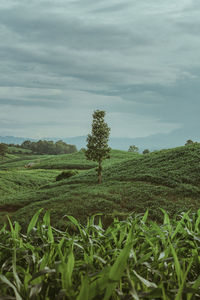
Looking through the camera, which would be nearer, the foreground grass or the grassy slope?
the foreground grass

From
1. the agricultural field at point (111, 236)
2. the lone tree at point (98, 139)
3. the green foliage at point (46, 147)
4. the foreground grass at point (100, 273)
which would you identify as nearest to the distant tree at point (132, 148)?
the green foliage at point (46, 147)

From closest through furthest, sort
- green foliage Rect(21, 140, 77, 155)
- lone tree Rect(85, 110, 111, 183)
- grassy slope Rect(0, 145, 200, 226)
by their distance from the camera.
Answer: grassy slope Rect(0, 145, 200, 226)
lone tree Rect(85, 110, 111, 183)
green foliage Rect(21, 140, 77, 155)

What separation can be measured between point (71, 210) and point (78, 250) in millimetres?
15257

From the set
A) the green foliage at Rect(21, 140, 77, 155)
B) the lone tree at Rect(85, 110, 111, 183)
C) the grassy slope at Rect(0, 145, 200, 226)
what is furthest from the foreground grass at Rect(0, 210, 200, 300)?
the green foliage at Rect(21, 140, 77, 155)

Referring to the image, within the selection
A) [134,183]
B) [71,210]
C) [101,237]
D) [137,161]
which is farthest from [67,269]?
[137,161]

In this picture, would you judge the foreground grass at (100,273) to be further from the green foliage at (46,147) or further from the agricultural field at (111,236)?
the green foliage at (46,147)

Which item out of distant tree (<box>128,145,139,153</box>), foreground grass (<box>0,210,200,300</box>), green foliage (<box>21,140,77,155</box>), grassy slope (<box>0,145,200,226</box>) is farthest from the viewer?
green foliage (<box>21,140,77,155</box>)

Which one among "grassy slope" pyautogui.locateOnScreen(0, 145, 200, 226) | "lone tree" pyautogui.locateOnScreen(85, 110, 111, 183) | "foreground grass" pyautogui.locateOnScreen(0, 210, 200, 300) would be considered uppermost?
"lone tree" pyautogui.locateOnScreen(85, 110, 111, 183)

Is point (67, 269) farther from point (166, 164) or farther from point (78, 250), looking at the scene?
point (166, 164)

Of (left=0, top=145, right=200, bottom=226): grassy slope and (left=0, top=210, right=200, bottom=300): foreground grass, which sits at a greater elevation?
(left=0, top=210, right=200, bottom=300): foreground grass

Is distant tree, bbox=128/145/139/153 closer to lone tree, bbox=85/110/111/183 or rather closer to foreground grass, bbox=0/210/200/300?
lone tree, bbox=85/110/111/183

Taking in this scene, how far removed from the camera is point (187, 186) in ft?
67.2

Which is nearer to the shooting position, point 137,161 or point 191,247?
point 191,247

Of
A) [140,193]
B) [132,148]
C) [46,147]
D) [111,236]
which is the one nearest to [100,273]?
[111,236]
